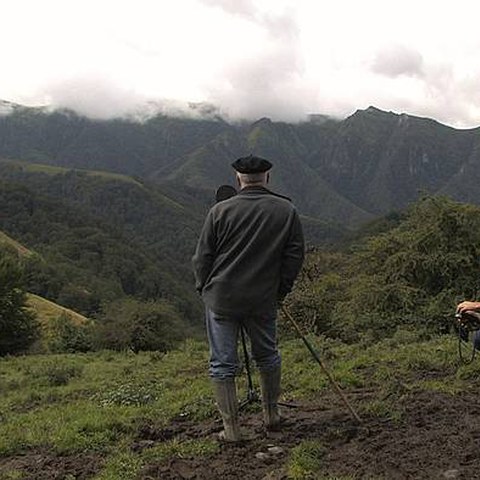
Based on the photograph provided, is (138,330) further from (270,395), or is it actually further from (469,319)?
(469,319)

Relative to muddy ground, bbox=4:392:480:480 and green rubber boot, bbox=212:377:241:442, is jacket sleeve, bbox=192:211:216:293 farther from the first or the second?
muddy ground, bbox=4:392:480:480

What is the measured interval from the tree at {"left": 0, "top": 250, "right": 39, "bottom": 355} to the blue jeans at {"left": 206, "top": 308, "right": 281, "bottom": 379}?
1217 inches

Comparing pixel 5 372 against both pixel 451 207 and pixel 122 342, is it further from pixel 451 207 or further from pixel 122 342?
pixel 451 207

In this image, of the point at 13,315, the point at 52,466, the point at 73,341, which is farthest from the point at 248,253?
the point at 13,315

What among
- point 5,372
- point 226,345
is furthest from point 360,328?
point 226,345

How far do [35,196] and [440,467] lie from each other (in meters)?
163

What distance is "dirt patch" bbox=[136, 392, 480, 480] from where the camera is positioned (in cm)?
500

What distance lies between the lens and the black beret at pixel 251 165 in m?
6.14

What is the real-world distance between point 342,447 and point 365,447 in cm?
21

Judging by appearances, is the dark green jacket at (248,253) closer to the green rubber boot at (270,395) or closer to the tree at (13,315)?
the green rubber boot at (270,395)

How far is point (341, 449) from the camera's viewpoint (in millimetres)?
5562

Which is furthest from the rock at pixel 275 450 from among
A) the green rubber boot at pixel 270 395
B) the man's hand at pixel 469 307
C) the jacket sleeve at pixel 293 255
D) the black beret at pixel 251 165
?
Answer: the black beret at pixel 251 165

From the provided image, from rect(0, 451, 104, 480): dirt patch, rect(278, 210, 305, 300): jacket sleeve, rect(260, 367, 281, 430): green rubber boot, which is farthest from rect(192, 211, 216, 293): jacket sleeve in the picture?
rect(0, 451, 104, 480): dirt patch

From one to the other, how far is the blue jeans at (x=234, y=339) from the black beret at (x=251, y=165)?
138 centimetres
